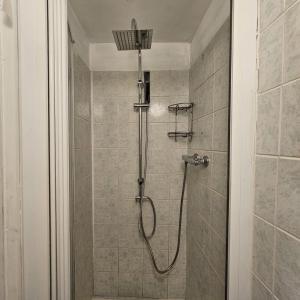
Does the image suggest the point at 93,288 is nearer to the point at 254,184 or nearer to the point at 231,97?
the point at 254,184

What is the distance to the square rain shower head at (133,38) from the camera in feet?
3.88

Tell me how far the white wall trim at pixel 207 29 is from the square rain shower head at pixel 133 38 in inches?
12.3

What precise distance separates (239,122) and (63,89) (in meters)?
0.49

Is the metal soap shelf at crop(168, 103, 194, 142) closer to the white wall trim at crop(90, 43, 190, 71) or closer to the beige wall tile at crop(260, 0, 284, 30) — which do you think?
the white wall trim at crop(90, 43, 190, 71)

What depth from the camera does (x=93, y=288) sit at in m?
1.67

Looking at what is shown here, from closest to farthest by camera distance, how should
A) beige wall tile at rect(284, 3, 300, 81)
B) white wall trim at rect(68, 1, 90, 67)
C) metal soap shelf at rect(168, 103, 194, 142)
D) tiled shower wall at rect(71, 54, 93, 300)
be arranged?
1. beige wall tile at rect(284, 3, 300, 81)
2. white wall trim at rect(68, 1, 90, 67)
3. tiled shower wall at rect(71, 54, 93, 300)
4. metal soap shelf at rect(168, 103, 194, 142)

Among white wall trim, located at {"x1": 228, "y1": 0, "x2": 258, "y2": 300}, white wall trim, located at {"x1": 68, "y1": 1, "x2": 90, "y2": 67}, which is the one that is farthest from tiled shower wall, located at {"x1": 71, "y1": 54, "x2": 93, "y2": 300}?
white wall trim, located at {"x1": 228, "y1": 0, "x2": 258, "y2": 300}

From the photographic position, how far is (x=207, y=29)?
1181 mm

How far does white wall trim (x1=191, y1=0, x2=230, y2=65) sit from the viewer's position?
0.94 meters

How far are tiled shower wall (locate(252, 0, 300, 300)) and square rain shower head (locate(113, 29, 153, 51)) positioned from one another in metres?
Result: 0.78

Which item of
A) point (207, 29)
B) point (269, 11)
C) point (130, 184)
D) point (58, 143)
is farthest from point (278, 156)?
point (130, 184)

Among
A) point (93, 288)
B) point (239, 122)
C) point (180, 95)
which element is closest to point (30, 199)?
point (239, 122)

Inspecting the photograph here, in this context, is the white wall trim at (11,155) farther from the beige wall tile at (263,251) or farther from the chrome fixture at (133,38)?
the chrome fixture at (133,38)

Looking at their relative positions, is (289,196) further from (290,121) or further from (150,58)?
(150,58)
